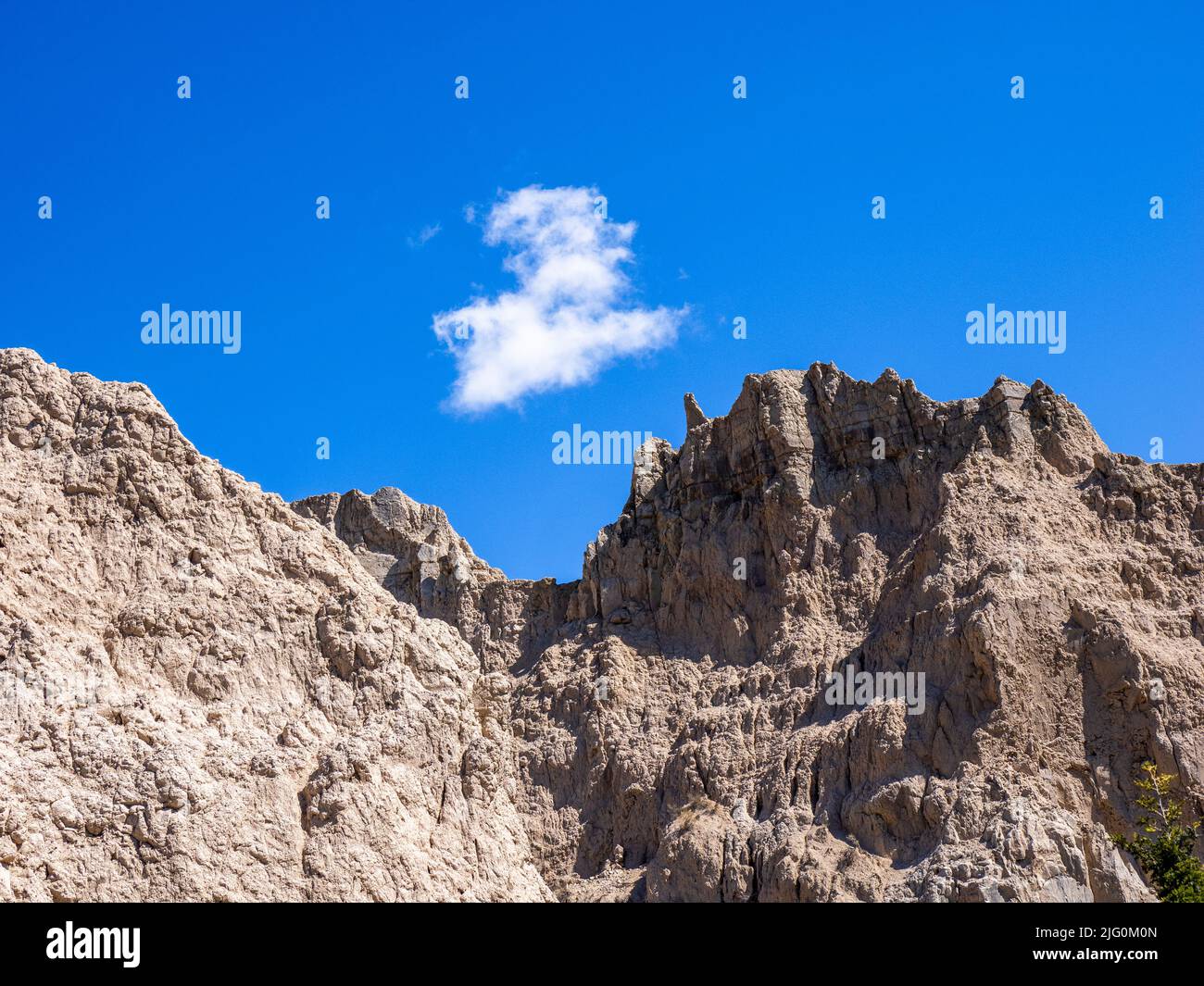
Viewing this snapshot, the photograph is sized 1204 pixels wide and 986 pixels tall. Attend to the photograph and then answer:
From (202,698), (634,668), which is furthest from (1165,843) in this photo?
(202,698)

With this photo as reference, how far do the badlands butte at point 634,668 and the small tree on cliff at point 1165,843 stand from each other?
2.25ft

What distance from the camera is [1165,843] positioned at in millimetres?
38781

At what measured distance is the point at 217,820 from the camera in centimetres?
2773

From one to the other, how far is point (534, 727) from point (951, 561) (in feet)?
49.5

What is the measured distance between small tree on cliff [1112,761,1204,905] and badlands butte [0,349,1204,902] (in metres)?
0.68

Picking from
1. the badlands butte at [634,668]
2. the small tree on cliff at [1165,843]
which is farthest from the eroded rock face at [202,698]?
the small tree on cliff at [1165,843]

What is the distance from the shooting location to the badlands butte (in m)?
28.7

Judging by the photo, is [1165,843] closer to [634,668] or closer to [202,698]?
[634,668]

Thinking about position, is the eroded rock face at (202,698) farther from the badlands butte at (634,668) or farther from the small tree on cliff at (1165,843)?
the small tree on cliff at (1165,843)

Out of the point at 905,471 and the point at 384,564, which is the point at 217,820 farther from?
the point at 384,564

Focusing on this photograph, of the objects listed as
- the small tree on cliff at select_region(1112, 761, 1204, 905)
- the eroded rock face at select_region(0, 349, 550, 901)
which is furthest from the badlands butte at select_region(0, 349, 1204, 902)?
the small tree on cliff at select_region(1112, 761, 1204, 905)

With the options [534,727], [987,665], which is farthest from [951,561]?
[534,727]

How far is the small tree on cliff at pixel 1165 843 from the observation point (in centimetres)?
3728
